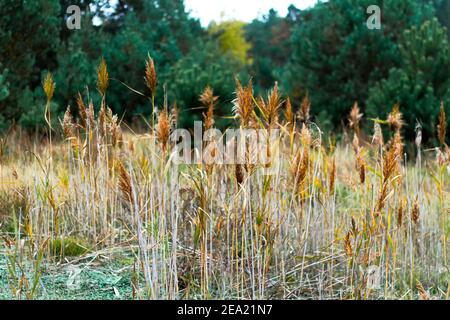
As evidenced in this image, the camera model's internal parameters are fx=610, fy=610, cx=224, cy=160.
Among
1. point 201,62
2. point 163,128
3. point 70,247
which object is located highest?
point 201,62

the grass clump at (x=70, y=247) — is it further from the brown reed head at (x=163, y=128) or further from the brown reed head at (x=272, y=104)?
the brown reed head at (x=272, y=104)

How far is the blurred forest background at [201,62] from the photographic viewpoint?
7742mm

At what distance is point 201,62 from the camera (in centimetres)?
1176

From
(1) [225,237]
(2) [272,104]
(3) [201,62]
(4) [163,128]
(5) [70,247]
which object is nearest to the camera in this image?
(4) [163,128]

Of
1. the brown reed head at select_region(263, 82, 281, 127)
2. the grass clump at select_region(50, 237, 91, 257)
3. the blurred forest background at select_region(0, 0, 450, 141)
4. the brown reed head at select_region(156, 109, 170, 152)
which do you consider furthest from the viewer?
the blurred forest background at select_region(0, 0, 450, 141)

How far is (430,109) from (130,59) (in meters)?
5.99

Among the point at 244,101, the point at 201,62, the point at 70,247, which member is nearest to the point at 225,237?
the point at 70,247

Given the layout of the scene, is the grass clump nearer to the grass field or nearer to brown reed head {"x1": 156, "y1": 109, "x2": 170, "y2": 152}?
the grass field

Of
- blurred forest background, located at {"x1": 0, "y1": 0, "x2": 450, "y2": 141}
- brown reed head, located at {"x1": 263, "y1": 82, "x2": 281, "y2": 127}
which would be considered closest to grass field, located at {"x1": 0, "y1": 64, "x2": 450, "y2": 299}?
brown reed head, located at {"x1": 263, "y1": 82, "x2": 281, "y2": 127}

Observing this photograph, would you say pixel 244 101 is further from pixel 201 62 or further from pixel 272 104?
pixel 201 62

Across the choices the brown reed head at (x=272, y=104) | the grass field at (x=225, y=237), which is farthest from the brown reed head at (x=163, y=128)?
the brown reed head at (x=272, y=104)

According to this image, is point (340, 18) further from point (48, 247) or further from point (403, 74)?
point (48, 247)

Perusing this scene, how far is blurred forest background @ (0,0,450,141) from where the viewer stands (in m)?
7.74
